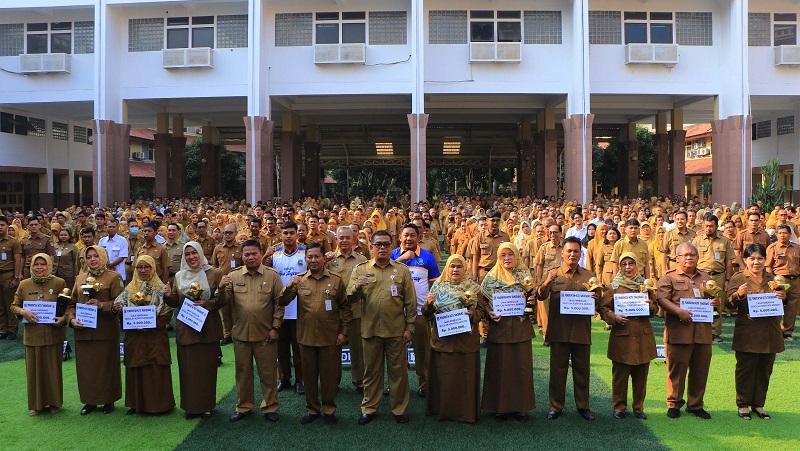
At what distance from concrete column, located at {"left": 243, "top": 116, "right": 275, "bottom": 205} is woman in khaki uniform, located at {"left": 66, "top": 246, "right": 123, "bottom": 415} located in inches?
604

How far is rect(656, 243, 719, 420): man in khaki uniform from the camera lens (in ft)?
19.3

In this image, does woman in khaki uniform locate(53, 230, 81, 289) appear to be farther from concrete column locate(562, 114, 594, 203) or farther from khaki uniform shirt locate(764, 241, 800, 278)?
concrete column locate(562, 114, 594, 203)

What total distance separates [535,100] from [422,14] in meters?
7.03

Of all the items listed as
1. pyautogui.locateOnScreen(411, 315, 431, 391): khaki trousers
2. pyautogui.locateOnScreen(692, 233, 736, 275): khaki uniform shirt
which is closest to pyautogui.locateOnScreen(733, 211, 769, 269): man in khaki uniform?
pyautogui.locateOnScreen(692, 233, 736, 275): khaki uniform shirt

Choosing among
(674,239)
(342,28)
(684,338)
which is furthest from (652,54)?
(684,338)

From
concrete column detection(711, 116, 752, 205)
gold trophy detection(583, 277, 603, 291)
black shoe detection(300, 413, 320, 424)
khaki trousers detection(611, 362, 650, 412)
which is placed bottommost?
black shoe detection(300, 413, 320, 424)

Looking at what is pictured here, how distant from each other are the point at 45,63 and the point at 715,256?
22041mm

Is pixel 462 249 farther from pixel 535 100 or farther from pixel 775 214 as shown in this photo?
pixel 535 100

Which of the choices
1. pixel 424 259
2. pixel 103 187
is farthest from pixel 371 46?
pixel 424 259

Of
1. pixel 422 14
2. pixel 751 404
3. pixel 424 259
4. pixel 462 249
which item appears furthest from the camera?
pixel 422 14

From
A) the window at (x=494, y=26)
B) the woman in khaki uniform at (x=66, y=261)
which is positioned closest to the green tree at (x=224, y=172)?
the window at (x=494, y=26)

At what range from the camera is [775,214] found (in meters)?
12.6

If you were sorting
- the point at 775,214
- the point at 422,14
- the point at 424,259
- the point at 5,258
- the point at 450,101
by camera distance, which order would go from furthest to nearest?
the point at 450,101
the point at 422,14
the point at 775,214
the point at 5,258
the point at 424,259

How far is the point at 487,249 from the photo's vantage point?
29.9 feet
